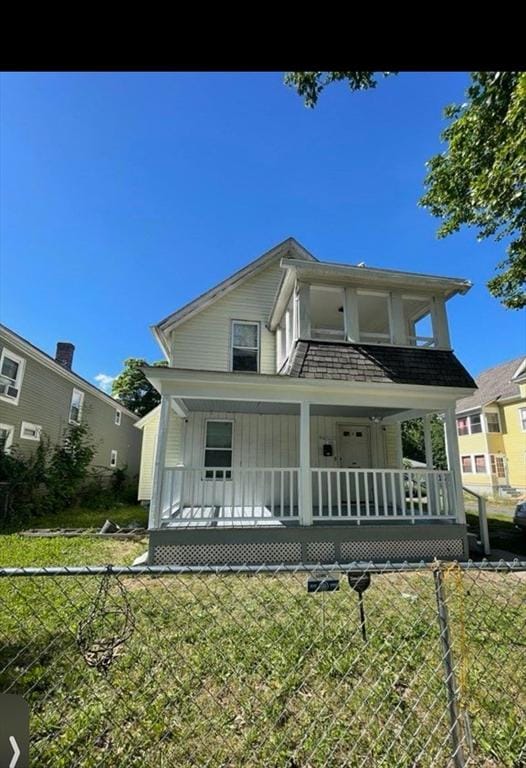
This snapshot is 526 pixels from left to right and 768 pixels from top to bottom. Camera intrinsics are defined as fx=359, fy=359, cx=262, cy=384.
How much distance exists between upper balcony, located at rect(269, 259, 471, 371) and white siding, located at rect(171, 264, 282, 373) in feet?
5.48

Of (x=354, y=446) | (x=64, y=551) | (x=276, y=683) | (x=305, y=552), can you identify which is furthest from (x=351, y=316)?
(x=64, y=551)

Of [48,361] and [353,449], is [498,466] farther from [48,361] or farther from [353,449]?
[48,361]

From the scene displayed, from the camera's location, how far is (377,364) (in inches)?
334

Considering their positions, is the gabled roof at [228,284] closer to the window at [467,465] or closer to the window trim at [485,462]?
the window trim at [485,462]

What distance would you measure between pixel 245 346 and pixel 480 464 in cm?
2243

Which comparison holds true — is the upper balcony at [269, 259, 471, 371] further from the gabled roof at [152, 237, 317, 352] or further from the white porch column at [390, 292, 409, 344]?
the gabled roof at [152, 237, 317, 352]

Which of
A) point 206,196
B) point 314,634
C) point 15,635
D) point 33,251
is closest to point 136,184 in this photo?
point 206,196

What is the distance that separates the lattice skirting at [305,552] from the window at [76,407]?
529 inches

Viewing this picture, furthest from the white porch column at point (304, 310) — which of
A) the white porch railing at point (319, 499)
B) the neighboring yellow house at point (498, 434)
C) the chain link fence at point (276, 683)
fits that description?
the neighboring yellow house at point (498, 434)

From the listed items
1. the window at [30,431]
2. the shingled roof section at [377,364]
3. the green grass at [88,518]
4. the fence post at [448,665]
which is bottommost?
the green grass at [88,518]

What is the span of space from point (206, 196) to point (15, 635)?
1001cm

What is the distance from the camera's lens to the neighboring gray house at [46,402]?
13.6 meters
